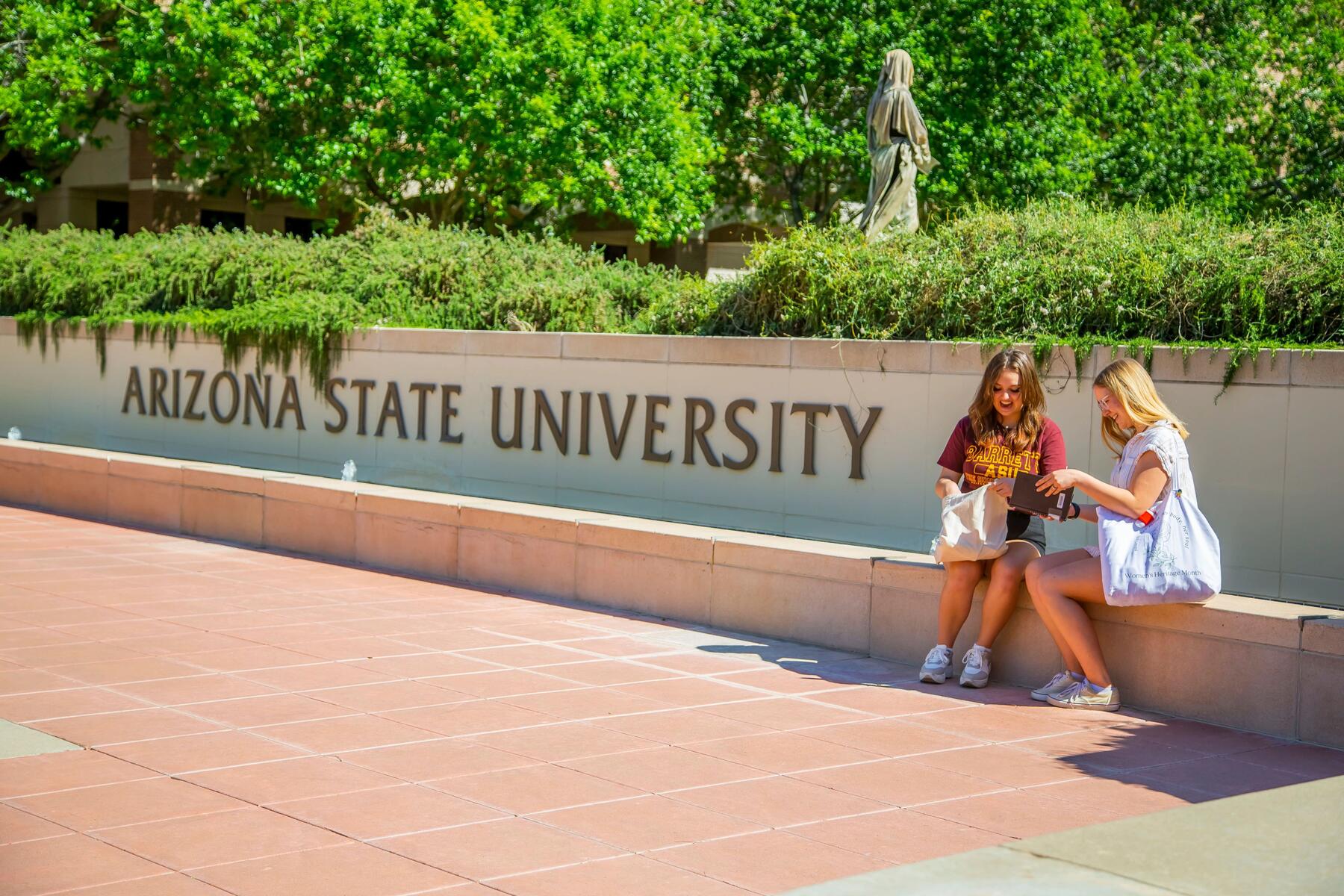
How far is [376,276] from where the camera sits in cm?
1337

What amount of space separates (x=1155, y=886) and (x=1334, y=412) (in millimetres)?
4781

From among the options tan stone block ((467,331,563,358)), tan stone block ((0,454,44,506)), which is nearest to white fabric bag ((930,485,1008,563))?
tan stone block ((467,331,563,358))

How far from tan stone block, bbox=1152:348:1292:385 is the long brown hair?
1103 millimetres

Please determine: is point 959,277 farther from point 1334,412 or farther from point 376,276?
point 376,276

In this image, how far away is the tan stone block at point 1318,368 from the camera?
23.7 ft

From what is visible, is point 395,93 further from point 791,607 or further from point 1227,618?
point 1227,618

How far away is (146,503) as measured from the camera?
1250cm

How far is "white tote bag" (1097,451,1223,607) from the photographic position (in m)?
6.46

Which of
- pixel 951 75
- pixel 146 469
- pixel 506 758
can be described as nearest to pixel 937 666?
pixel 506 758

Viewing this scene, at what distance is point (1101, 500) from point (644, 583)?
3251 mm

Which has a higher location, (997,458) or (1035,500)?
(997,458)

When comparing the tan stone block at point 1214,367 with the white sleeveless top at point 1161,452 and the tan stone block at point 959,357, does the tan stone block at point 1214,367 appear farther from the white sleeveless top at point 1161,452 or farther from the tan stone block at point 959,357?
the white sleeveless top at point 1161,452

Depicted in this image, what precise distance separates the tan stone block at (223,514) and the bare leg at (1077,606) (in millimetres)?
6716

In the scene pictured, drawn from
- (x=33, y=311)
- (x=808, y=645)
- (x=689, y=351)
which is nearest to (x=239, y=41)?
(x=33, y=311)
